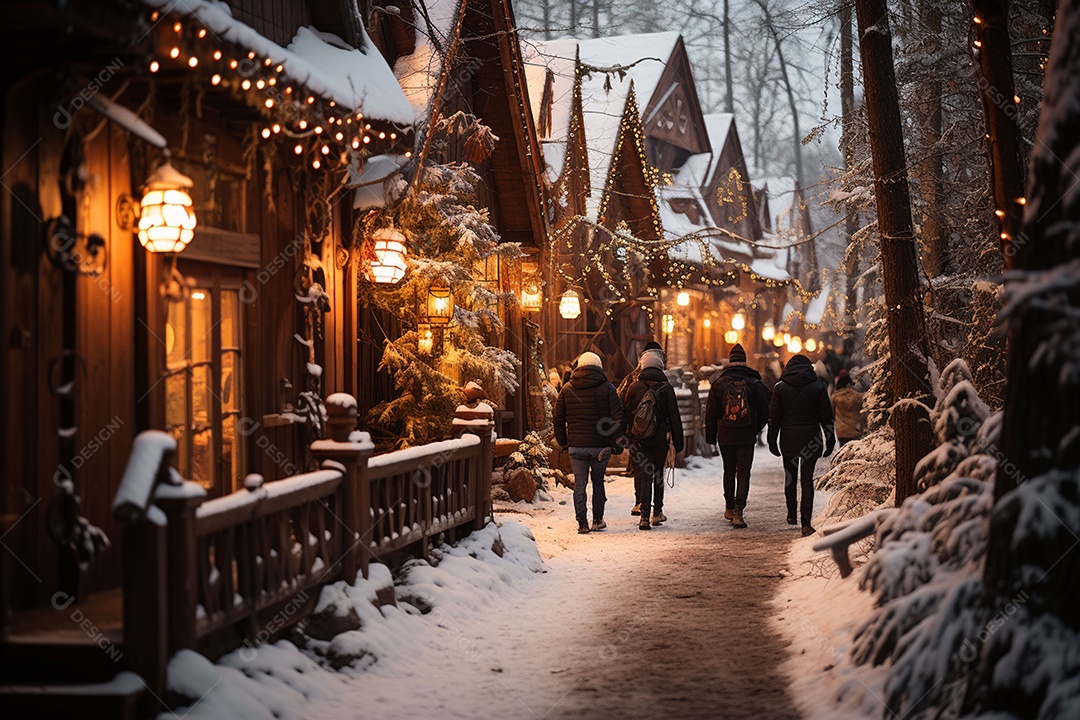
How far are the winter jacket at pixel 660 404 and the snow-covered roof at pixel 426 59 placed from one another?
4646 millimetres

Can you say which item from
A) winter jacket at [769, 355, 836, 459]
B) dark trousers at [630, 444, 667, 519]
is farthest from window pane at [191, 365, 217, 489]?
winter jacket at [769, 355, 836, 459]

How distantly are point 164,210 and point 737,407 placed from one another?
28.9 feet

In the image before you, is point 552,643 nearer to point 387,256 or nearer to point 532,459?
point 387,256

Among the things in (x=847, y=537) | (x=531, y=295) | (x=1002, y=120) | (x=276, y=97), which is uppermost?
(x=276, y=97)

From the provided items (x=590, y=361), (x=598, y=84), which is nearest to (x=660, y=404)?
(x=590, y=361)

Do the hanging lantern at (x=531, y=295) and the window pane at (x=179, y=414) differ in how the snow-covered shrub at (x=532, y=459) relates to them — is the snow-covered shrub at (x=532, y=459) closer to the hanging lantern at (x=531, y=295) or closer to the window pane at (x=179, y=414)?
the hanging lantern at (x=531, y=295)

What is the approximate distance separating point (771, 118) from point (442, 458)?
1727 inches

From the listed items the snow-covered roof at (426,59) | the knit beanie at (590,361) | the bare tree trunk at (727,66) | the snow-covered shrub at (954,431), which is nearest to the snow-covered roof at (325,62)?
the snow-covered roof at (426,59)

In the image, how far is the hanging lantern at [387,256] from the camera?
12.3m

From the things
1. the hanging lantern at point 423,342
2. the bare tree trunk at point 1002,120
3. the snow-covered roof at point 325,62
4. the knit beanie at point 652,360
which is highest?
the snow-covered roof at point 325,62

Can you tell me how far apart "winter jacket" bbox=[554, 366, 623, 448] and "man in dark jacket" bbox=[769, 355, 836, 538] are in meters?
2.00

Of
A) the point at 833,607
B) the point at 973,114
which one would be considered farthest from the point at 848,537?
the point at 973,114

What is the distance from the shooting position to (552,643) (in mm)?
8797

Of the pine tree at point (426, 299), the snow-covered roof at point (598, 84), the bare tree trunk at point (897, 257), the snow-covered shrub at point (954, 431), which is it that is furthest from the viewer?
the snow-covered roof at point (598, 84)
